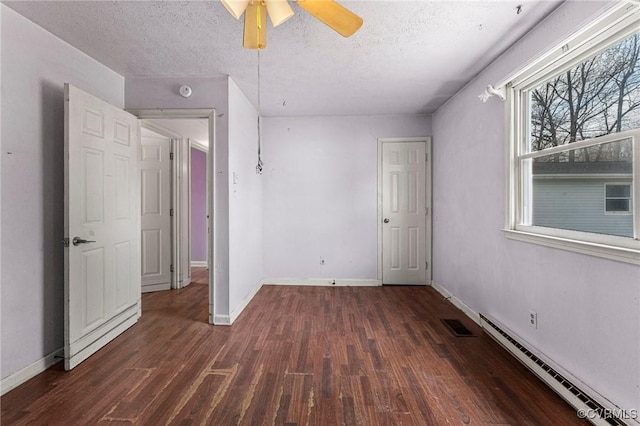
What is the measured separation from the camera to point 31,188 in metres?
2.00

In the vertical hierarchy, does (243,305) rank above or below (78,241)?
below

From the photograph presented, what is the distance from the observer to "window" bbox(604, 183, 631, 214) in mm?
1485

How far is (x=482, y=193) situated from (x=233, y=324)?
276 centimetres

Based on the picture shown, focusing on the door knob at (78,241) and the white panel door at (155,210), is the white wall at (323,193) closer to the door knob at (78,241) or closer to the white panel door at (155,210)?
the white panel door at (155,210)

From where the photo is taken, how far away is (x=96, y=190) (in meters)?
2.33

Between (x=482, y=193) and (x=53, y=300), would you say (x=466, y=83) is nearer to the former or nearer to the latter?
(x=482, y=193)

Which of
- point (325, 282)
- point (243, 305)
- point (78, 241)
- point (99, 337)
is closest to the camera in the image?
point (78, 241)

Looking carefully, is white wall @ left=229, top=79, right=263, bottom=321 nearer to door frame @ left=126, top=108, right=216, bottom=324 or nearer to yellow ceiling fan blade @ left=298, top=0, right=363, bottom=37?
door frame @ left=126, top=108, right=216, bottom=324

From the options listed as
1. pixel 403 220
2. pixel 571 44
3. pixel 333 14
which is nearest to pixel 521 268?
pixel 571 44

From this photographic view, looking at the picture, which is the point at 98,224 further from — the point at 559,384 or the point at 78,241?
the point at 559,384

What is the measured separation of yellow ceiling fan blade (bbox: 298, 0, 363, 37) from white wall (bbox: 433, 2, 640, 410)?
1290 mm

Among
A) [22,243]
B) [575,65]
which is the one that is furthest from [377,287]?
[22,243]

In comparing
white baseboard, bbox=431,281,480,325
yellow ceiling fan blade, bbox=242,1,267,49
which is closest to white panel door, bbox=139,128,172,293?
yellow ceiling fan blade, bbox=242,1,267,49

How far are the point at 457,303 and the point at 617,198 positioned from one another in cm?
206
